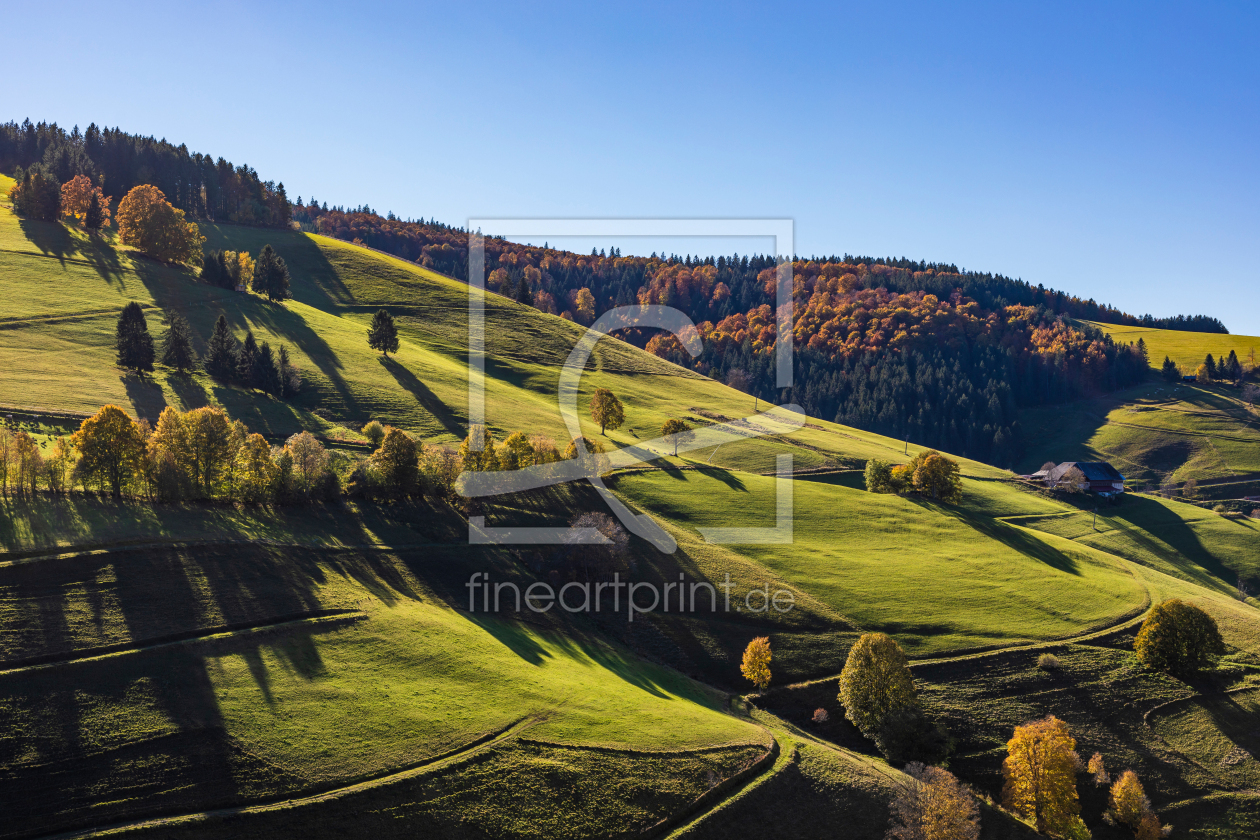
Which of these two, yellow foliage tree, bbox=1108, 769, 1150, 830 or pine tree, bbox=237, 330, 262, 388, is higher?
pine tree, bbox=237, 330, 262, 388

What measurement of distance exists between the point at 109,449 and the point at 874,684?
69389 mm

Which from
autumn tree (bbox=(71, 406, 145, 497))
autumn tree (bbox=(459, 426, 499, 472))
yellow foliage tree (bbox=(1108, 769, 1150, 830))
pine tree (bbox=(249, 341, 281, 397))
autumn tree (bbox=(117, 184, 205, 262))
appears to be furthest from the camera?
autumn tree (bbox=(117, 184, 205, 262))

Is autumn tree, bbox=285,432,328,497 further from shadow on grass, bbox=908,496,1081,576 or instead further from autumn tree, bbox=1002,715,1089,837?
shadow on grass, bbox=908,496,1081,576

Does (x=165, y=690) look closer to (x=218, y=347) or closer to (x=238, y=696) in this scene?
(x=238, y=696)

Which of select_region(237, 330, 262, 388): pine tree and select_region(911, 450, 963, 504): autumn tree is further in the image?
select_region(237, 330, 262, 388): pine tree

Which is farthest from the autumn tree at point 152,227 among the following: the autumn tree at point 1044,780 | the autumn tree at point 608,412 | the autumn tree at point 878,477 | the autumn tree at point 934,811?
the autumn tree at point 1044,780

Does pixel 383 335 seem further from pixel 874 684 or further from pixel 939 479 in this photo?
pixel 874 684

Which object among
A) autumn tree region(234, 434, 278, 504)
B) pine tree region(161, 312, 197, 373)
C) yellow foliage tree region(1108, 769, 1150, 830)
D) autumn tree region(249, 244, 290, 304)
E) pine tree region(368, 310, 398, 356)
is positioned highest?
autumn tree region(249, 244, 290, 304)

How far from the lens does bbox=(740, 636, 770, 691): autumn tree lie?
2323 inches

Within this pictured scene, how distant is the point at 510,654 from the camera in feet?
185

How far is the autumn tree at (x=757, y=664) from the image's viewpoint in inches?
2323

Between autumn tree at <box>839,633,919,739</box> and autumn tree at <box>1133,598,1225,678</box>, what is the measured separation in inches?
942

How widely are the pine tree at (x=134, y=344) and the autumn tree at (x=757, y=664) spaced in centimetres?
8933

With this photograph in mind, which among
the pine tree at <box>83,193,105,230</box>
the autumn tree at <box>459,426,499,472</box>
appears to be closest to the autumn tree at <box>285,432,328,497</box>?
the autumn tree at <box>459,426,499,472</box>
